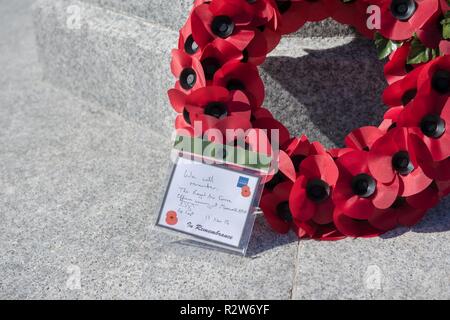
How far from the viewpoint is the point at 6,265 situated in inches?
90.8

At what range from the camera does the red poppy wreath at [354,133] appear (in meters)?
2.22

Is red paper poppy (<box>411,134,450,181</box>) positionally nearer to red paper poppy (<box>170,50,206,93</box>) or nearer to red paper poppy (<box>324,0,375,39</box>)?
red paper poppy (<box>324,0,375,39</box>)

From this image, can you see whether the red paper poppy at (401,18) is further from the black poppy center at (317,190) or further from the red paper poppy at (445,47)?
the black poppy center at (317,190)

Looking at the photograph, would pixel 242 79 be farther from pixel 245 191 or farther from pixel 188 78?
pixel 245 191

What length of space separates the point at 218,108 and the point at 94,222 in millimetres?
645

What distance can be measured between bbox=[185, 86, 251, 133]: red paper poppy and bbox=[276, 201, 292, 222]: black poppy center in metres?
0.29

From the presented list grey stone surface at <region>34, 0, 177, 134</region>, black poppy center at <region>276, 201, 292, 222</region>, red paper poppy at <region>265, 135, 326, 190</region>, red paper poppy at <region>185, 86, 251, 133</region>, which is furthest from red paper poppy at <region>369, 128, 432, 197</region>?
grey stone surface at <region>34, 0, 177, 134</region>

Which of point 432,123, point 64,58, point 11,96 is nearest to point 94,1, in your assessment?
point 64,58

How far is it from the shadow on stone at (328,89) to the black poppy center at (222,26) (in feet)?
1.29

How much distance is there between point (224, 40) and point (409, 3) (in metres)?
0.64

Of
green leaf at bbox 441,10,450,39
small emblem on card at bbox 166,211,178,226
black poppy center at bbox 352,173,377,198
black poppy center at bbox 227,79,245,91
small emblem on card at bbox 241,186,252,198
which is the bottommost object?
small emblem on card at bbox 166,211,178,226

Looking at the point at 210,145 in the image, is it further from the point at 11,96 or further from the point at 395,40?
the point at 11,96

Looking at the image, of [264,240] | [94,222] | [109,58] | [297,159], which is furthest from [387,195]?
[109,58]

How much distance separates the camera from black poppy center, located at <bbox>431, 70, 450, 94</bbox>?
223 centimetres
